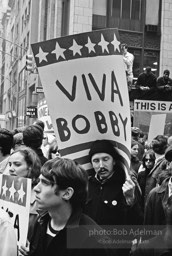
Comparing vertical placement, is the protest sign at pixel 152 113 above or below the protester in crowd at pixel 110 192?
above

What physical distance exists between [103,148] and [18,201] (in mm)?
799

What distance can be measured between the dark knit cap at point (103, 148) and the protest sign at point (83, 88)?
51mm

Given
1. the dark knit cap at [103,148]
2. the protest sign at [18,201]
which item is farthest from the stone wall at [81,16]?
the protest sign at [18,201]

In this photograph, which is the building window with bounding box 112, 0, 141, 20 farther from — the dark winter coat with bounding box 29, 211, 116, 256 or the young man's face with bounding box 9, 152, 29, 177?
the dark winter coat with bounding box 29, 211, 116, 256

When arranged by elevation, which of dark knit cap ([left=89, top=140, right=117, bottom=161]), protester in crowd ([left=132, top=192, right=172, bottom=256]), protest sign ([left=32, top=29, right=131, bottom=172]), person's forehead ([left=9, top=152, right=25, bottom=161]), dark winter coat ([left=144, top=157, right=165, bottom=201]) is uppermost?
protest sign ([left=32, top=29, right=131, bottom=172])

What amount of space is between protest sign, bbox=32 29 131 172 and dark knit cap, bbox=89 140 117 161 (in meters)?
0.05

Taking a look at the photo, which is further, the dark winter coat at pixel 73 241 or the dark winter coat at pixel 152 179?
the dark winter coat at pixel 152 179

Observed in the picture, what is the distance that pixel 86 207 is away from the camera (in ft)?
11.8

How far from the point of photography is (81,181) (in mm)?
2881

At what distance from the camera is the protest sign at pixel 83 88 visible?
146 inches

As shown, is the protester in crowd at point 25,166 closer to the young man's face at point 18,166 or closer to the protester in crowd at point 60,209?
the young man's face at point 18,166

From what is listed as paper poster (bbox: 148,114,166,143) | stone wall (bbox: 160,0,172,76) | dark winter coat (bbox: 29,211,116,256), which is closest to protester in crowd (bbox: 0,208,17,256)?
dark winter coat (bbox: 29,211,116,256)

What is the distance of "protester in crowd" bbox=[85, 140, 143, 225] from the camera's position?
3537 mm

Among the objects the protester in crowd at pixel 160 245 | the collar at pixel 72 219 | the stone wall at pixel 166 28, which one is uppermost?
the stone wall at pixel 166 28
